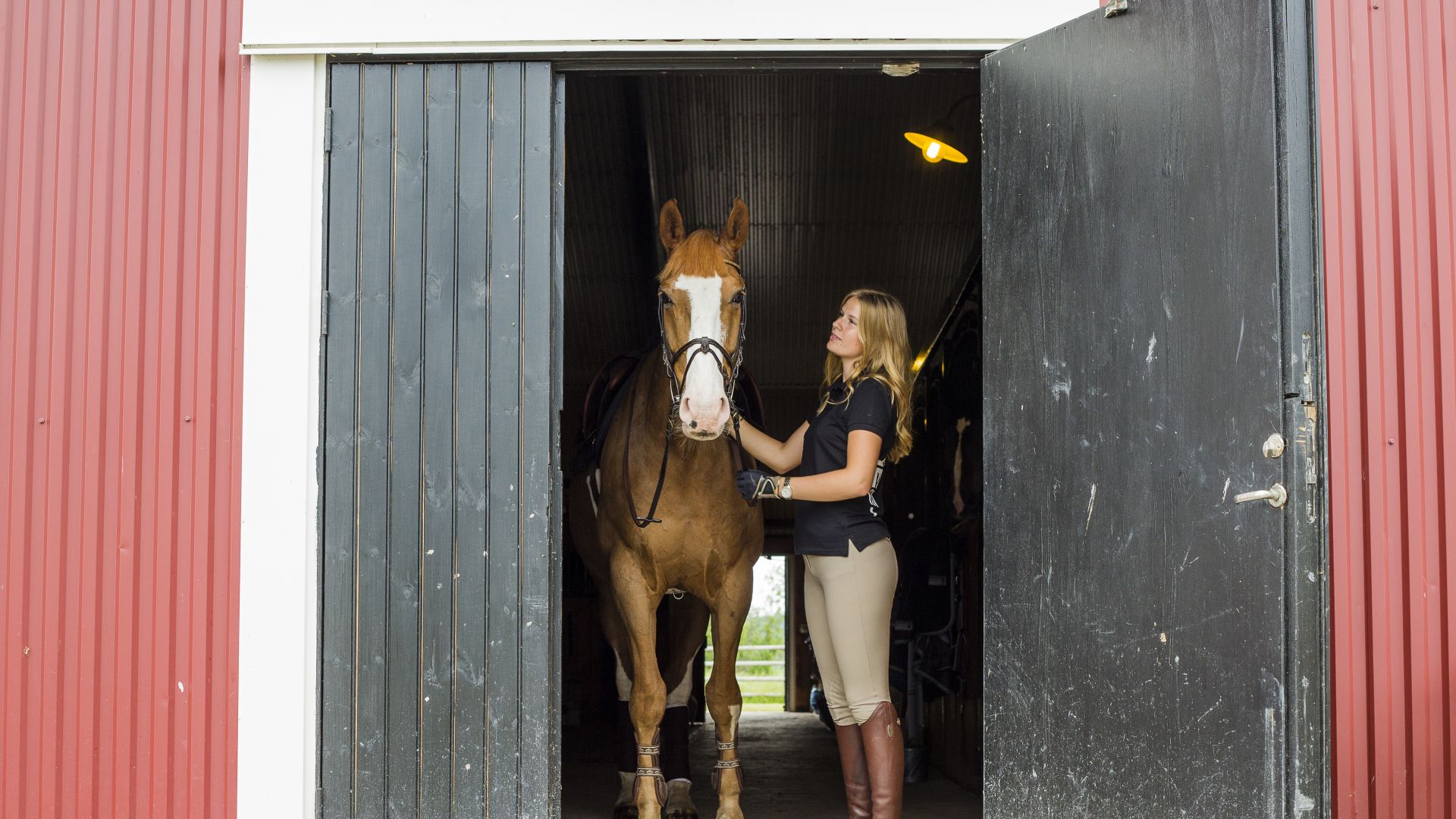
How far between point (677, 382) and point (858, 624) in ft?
3.19

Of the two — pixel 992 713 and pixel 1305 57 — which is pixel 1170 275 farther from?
pixel 992 713

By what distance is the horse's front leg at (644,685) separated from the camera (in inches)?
162

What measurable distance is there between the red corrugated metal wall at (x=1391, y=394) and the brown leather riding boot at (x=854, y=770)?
1.42 metres

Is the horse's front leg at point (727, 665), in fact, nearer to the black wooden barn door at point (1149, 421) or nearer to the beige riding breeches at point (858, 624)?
the beige riding breeches at point (858, 624)

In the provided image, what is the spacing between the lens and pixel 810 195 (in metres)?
8.09

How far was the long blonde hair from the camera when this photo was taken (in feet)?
13.4

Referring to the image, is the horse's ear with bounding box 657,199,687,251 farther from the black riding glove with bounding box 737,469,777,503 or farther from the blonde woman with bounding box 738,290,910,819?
the black riding glove with bounding box 737,469,777,503

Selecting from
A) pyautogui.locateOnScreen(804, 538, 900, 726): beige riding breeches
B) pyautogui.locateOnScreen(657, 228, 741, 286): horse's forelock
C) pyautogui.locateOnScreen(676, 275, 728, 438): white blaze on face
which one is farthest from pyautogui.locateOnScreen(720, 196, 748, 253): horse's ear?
pyautogui.locateOnScreen(804, 538, 900, 726): beige riding breeches

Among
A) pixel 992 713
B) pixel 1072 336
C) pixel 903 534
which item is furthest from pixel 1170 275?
pixel 903 534

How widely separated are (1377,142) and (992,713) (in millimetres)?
2043

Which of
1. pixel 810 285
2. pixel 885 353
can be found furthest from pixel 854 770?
pixel 810 285

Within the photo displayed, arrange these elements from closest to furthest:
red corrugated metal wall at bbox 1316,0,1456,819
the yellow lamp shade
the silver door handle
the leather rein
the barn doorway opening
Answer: the silver door handle
red corrugated metal wall at bbox 1316,0,1456,819
the leather rein
the yellow lamp shade
the barn doorway opening

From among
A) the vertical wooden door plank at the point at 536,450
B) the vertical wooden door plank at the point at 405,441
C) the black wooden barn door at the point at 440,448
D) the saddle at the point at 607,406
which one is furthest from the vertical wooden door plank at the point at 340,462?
the saddle at the point at 607,406

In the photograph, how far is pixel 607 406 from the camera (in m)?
5.09
